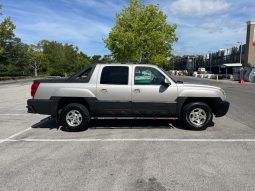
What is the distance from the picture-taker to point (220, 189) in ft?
13.8

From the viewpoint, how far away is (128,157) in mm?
5688

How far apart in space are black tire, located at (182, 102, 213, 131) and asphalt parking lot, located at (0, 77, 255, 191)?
22 centimetres

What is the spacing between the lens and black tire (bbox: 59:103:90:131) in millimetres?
7910

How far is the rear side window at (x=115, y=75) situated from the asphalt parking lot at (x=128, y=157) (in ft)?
4.33

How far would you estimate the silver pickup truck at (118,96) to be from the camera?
7898mm

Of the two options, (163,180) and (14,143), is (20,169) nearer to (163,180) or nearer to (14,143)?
(14,143)

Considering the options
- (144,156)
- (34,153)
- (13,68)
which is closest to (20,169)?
(34,153)

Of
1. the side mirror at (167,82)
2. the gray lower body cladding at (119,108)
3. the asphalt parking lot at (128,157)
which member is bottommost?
the asphalt parking lot at (128,157)

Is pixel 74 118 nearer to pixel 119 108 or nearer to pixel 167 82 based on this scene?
pixel 119 108

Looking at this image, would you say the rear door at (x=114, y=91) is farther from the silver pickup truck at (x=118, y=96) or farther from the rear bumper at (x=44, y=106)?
the rear bumper at (x=44, y=106)

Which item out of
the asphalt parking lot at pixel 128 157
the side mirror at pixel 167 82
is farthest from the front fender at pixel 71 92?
the side mirror at pixel 167 82

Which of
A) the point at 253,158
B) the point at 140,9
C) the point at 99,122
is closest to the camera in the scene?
the point at 253,158

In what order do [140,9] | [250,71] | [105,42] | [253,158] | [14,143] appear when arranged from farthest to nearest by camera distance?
[250,71], [105,42], [140,9], [14,143], [253,158]

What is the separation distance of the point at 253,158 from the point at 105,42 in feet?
107
